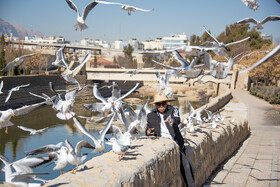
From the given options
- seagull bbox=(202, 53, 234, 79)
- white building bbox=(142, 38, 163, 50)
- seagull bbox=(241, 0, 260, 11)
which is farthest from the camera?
white building bbox=(142, 38, 163, 50)

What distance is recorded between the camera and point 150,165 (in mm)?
3588

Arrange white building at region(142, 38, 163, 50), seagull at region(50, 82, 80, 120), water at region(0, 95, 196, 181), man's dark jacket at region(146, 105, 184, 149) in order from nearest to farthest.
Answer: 1. man's dark jacket at region(146, 105, 184, 149)
2. seagull at region(50, 82, 80, 120)
3. water at region(0, 95, 196, 181)
4. white building at region(142, 38, 163, 50)

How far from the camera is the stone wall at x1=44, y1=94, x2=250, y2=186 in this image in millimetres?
2986

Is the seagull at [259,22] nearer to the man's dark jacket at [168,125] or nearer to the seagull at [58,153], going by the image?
the man's dark jacket at [168,125]

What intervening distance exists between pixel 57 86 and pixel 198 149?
30.8 m

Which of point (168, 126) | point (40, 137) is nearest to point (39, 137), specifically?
point (40, 137)

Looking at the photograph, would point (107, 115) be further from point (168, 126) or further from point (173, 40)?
point (173, 40)

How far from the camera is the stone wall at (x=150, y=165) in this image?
2.99 m

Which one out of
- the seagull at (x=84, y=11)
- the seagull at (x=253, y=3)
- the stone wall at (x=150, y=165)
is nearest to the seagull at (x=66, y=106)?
the seagull at (x=84, y=11)

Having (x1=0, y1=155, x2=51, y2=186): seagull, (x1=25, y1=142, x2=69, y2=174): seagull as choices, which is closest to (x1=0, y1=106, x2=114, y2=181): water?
(x1=25, y1=142, x2=69, y2=174): seagull

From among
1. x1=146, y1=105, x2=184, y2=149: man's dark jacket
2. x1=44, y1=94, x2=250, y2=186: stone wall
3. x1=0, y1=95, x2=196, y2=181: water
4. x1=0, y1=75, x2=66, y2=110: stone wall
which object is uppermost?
x1=146, y1=105, x2=184, y2=149: man's dark jacket

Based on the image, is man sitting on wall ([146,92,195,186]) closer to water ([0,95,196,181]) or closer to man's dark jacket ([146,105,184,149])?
man's dark jacket ([146,105,184,149])

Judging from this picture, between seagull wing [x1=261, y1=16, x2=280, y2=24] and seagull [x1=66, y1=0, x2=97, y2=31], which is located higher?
seagull [x1=66, y1=0, x2=97, y2=31]

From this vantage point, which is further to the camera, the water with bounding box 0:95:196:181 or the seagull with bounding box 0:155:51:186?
the water with bounding box 0:95:196:181
